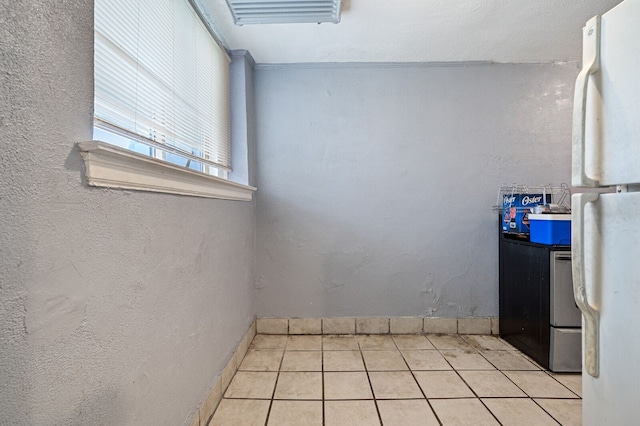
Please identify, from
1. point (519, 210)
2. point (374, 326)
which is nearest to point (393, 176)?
point (519, 210)

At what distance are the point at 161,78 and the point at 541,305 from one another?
2.28 meters

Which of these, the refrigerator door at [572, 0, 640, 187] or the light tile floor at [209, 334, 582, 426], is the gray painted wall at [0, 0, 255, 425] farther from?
the refrigerator door at [572, 0, 640, 187]

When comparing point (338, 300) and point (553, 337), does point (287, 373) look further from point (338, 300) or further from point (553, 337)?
point (553, 337)

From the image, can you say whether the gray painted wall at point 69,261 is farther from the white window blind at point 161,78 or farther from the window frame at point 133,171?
the white window blind at point 161,78

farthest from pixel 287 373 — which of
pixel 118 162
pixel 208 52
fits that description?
pixel 208 52

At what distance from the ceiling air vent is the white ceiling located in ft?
0.26

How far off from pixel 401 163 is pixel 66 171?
2.11m

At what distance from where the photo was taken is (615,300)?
87 cm

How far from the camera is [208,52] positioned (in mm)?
1880

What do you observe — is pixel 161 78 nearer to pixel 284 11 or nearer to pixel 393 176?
pixel 284 11

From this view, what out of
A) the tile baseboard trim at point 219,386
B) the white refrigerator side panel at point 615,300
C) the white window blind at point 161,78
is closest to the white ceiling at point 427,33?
the white window blind at point 161,78

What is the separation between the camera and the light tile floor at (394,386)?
1.46m

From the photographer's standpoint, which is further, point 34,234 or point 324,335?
point 324,335

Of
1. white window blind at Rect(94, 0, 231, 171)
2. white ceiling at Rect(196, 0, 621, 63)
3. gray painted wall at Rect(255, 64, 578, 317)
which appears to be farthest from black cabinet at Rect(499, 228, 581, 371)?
white window blind at Rect(94, 0, 231, 171)
